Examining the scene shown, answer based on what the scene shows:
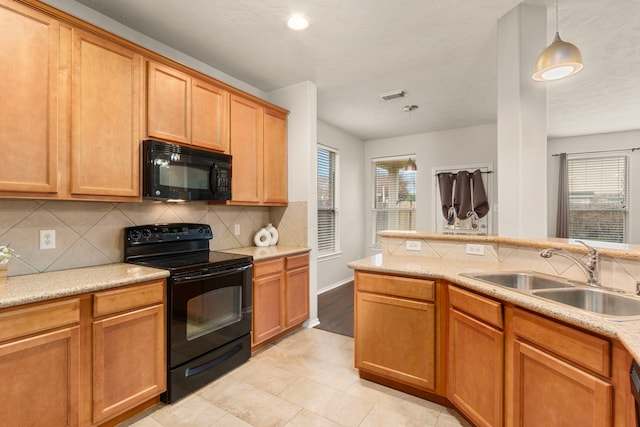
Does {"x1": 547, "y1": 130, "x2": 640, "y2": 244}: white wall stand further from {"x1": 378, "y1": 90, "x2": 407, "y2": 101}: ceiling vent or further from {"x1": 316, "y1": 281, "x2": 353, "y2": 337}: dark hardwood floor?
{"x1": 316, "y1": 281, "x2": 353, "y2": 337}: dark hardwood floor

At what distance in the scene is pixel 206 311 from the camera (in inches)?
88.7

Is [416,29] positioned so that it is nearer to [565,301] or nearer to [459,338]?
[565,301]

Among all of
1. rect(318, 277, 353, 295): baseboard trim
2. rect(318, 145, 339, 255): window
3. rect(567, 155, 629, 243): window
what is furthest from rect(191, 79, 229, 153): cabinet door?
rect(567, 155, 629, 243): window

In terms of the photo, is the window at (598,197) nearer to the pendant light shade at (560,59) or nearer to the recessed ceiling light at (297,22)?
the pendant light shade at (560,59)

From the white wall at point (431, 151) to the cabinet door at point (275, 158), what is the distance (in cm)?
289

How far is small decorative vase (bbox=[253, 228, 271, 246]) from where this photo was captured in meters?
3.38

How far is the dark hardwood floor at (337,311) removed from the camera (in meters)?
3.41

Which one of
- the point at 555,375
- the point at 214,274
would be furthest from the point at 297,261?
the point at 555,375

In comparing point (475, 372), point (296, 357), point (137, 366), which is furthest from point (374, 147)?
point (137, 366)

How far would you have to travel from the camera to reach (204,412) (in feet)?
6.43

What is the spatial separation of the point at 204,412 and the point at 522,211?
8.59 feet

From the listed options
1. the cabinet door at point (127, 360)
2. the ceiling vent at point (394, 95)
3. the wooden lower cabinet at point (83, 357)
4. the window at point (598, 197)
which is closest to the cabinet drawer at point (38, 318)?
the wooden lower cabinet at point (83, 357)

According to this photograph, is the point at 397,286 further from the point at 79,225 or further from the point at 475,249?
the point at 79,225

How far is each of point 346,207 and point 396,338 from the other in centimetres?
347
